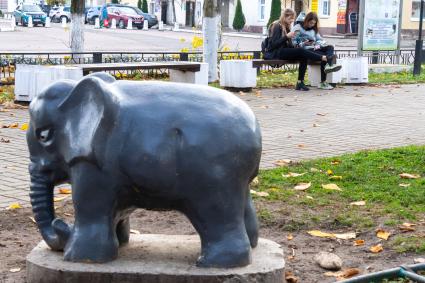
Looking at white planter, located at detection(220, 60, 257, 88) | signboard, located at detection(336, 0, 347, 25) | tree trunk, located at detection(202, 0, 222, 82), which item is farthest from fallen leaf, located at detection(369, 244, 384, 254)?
signboard, located at detection(336, 0, 347, 25)

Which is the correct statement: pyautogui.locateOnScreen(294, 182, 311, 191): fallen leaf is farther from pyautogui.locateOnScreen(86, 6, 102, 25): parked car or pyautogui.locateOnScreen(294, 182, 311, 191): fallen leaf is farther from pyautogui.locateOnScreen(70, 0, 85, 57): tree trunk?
pyautogui.locateOnScreen(86, 6, 102, 25): parked car

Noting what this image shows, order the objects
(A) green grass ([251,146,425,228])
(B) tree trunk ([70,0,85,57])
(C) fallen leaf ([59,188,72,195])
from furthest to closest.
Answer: (B) tree trunk ([70,0,85,57]), (C) fallen leaf ([59,188,72,195]), (A) green grass ([251,146,425,228])

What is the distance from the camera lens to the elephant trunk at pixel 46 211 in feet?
13.0

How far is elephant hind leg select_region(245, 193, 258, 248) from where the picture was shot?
3.96 meters

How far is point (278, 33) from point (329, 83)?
5.04 ft

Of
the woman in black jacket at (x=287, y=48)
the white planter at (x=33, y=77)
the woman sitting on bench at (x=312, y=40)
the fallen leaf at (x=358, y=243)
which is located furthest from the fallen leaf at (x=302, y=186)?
the woman sitting on bench at (x=312, y=40)

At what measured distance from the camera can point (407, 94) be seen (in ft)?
47.4

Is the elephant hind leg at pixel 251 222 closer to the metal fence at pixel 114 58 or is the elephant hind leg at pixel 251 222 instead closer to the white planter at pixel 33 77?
the white planter at pixel 33 77

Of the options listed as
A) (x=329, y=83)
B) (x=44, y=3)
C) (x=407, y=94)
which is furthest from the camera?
(x=44, y=3)

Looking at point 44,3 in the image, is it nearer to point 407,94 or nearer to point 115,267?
point 407,94

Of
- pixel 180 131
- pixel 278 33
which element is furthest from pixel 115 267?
Answer: pixel 278 33

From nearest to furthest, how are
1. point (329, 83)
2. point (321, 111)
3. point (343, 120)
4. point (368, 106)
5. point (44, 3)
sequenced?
point (343, 120) → point (321, 111) → point (368, 106) → point (329, 83) → point (44, 3)

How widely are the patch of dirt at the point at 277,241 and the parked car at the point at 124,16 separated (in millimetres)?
49337

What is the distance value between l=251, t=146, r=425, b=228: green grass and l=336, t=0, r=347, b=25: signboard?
142 feet
